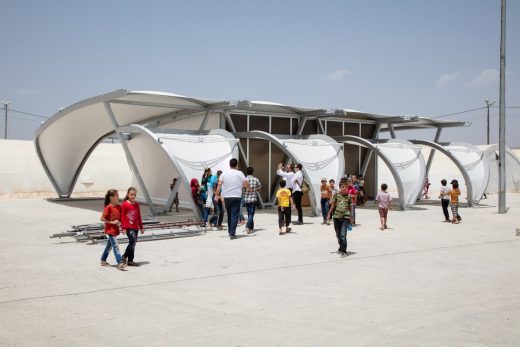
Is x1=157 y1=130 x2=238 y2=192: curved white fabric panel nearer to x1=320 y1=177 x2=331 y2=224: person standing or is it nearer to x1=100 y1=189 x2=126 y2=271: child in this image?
x1=320 y1=177 x2=331 y2=224: person standing

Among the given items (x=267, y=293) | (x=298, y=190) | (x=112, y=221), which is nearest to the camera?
(x=267, y=293)

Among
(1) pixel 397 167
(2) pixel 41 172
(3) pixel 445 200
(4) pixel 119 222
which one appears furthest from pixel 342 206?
(2) pixel 41 172

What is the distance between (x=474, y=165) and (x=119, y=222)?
16.7 meters

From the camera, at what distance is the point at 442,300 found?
5906mm

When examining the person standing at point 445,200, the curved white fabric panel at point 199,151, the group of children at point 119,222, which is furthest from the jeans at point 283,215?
the person standing at point 445,200

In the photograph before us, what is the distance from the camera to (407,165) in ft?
63.0

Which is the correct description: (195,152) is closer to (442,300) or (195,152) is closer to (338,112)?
(338,112)

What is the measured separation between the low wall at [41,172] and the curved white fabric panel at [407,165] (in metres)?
20.2

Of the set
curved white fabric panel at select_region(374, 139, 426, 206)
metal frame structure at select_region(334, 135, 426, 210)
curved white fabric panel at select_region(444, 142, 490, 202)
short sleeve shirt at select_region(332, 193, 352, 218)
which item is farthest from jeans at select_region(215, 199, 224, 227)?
curved white fabric panel at select_region(444, 142, 490, 202)

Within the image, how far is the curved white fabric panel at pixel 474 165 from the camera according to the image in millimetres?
20328

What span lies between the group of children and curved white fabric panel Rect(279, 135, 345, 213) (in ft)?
27.3

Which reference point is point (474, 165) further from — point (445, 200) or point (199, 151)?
point (199, 151)

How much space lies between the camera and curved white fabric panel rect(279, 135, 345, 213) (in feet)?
52.6

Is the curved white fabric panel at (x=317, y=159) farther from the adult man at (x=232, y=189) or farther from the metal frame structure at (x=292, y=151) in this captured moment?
the adult man at (x=232, y=189)
